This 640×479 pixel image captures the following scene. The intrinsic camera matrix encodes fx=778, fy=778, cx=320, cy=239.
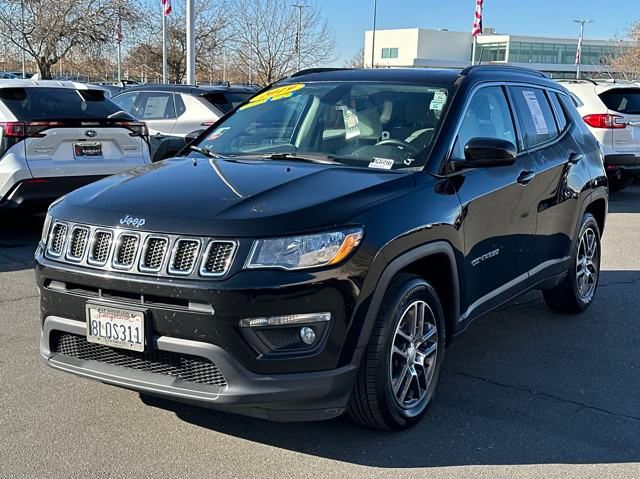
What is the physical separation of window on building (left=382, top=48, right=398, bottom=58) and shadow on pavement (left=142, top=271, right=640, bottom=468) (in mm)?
91727

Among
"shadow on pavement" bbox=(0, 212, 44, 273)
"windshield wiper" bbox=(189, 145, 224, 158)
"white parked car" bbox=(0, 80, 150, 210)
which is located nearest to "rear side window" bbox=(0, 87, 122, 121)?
"white parked car" bbox=(0, 80, 150, 210)

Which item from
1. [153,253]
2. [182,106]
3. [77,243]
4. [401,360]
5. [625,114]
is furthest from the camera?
[625,114]

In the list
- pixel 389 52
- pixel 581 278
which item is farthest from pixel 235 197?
pixel 389 52

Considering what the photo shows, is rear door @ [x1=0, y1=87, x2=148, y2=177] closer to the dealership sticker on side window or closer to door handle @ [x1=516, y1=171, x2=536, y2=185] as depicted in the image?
the dealership sticker on side window

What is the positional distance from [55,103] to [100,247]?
17.2 ft

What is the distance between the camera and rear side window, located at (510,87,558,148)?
17.1ft

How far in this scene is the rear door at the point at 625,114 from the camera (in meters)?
12.5

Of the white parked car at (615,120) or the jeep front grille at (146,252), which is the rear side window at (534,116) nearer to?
the jeep front grille at (146,252)

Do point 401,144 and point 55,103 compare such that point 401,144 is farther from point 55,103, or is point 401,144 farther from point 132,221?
point 55,103

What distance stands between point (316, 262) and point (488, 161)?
142 centimetres

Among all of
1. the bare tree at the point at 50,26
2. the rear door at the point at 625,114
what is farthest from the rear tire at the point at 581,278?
the bare tree at the point at 50,26

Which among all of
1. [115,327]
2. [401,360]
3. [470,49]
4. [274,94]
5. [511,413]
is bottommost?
[511,413]

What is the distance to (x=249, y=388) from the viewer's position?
3223mm

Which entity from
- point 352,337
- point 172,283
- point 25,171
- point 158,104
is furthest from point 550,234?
point 158,104
